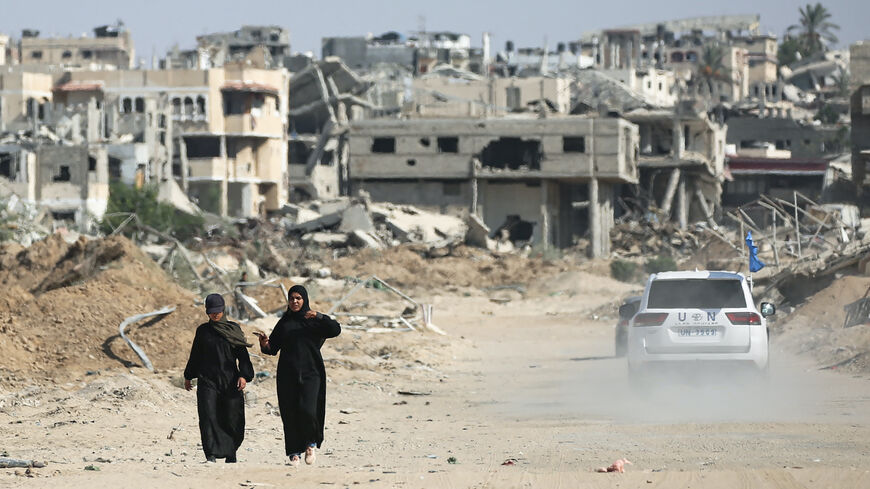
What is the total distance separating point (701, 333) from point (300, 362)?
6660mm

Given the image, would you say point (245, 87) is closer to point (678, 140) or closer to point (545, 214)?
point (545, 214)

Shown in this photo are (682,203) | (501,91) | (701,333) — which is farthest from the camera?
(501,91)

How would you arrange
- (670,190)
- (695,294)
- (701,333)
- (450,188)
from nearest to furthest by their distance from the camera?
(701,333) → (695,294) → (450,188) → (670,190)

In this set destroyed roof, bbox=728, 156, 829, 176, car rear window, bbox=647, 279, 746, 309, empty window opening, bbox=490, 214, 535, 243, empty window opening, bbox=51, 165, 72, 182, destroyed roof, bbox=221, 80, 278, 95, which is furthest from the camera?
destroyed roof, bbox=728, 156, 829, 176

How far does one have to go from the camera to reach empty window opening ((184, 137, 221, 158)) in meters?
83.0

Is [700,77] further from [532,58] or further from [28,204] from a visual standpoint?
[28,204]

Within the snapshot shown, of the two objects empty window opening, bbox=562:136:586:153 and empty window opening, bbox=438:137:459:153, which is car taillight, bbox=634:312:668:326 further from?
empty window opening, bbox=438:137:459:153

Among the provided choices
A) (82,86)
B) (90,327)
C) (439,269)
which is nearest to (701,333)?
(90,327)

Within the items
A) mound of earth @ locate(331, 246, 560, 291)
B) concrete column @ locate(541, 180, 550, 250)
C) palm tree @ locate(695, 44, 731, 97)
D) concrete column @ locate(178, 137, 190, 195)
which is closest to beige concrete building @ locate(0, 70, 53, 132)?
concrete column @ locate(178, 137, 190, 195)

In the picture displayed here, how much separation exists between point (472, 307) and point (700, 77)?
94.9 meters

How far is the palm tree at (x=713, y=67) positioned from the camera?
132 meters

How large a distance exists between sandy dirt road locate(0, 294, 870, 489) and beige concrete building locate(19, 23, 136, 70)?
367ft

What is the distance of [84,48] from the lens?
133 metres

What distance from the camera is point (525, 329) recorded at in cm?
3656
